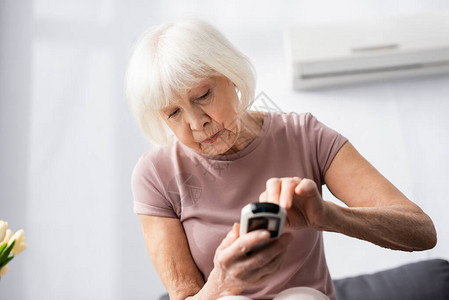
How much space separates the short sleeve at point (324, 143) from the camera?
3.90 feet

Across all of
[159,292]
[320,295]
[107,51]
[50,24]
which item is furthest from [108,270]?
[320,295]

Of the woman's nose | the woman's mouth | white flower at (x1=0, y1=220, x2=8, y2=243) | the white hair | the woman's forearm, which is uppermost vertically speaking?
the white hair

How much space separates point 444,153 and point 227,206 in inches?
62.7

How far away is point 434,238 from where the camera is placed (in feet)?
3.47

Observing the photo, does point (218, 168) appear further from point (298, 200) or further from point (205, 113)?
point (298, 200)

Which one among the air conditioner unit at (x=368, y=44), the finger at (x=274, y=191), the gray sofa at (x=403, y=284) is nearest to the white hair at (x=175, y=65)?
the finger at (x=274, y=191)

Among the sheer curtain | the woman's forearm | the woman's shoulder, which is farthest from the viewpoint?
the sheer curtain

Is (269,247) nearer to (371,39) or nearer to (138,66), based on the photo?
(138,66)

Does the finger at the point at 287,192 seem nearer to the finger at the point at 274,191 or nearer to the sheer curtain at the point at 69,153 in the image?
the finger at the point at 274,191

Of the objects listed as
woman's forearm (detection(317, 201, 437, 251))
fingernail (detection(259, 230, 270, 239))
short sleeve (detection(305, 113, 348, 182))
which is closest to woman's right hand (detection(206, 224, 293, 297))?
fingernail (detection(259, 230, 270, 239))

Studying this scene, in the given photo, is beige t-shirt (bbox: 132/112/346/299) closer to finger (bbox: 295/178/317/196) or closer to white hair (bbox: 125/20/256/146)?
white hair (bbox: 125/20/256/146)

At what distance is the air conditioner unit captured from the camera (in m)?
2.29

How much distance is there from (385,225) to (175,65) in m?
0.56

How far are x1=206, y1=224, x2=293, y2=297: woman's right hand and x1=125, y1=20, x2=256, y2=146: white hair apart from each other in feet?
1.24
